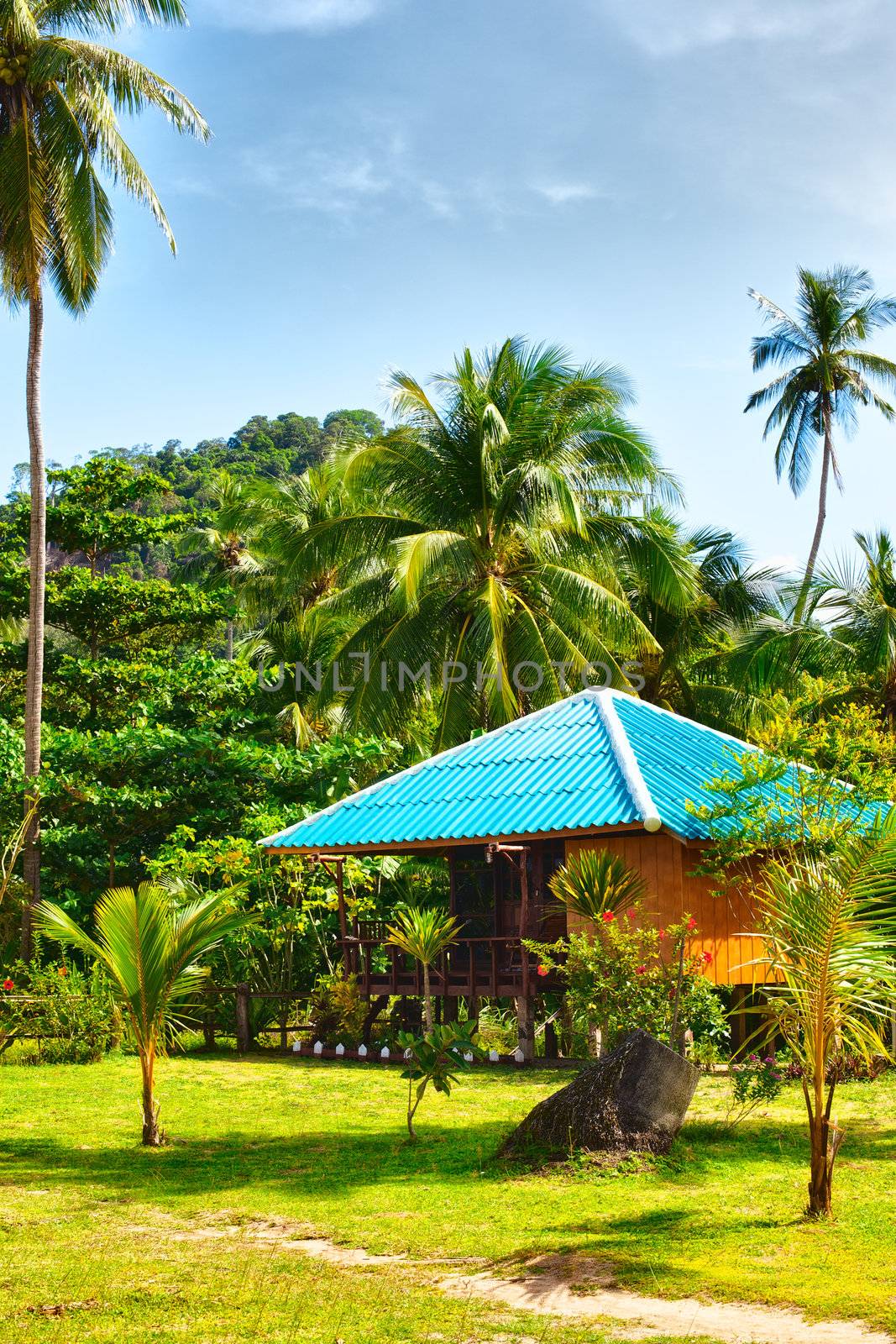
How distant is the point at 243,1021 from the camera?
1625cm

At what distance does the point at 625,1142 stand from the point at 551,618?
41.9 feet

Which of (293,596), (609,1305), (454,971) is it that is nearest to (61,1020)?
(454,971)

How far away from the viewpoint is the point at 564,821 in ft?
44.9

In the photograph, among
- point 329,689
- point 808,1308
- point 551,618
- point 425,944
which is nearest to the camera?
point 808,1308

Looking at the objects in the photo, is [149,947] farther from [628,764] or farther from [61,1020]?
[628,764]

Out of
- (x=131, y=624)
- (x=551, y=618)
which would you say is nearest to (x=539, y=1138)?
(x=551, y=618)

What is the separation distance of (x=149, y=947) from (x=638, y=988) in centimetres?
375

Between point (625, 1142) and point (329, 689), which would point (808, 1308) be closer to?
point (625, 1142)

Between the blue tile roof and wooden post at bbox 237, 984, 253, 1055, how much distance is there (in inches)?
79.8

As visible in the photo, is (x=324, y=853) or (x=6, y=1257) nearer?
(x=6, y=1257)

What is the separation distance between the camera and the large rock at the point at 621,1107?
8.64m

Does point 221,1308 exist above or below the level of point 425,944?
below

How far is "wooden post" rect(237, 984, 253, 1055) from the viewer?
53.1 ft

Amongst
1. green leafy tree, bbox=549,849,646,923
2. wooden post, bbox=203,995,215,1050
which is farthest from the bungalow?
wooden post, bbox=203,995,215,1050
